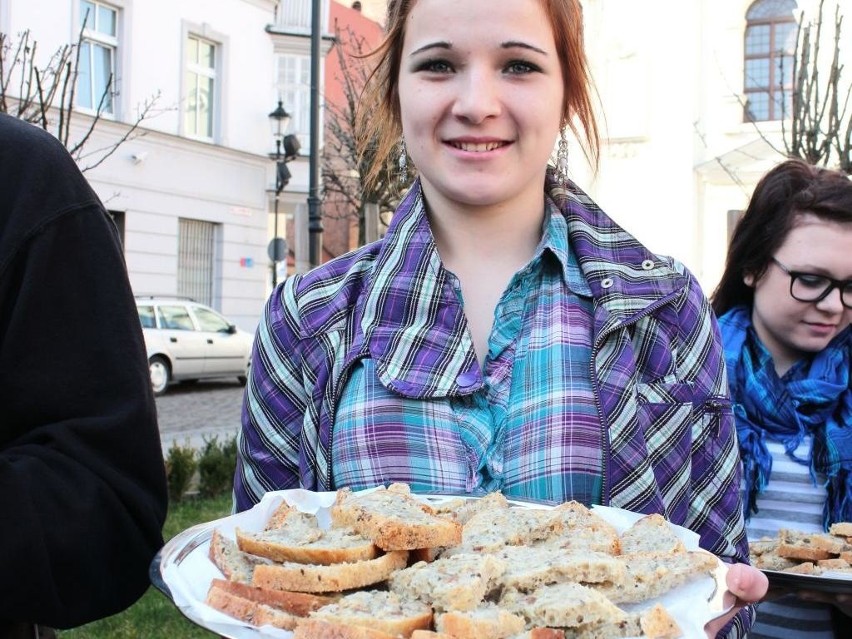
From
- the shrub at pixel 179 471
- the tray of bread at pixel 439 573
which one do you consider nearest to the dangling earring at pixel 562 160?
the tray of bread at pixel 439 573

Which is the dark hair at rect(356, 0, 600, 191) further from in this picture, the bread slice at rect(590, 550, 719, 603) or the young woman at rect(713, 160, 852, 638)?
the young woman at rect(713, 160, 852, 638)

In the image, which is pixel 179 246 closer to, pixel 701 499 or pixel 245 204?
pixel 245 204

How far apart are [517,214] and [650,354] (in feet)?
1.46

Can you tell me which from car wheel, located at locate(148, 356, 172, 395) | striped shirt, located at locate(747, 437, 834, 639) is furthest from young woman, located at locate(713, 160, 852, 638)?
car wheel, located at locate(148, 356, 172, 395)

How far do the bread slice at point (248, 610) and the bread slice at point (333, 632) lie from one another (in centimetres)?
7

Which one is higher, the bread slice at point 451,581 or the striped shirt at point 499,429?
the striped shirt at point 499,429

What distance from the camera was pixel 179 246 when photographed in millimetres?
23203

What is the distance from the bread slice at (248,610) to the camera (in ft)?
4.29

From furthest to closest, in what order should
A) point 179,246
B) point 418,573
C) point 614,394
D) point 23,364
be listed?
point 179,246
point 614,394
point 23,364
point 418,573

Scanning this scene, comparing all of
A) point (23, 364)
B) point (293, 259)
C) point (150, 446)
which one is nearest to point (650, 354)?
point (150, 446)

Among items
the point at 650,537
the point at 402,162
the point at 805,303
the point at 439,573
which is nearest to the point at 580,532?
the point at 650,537

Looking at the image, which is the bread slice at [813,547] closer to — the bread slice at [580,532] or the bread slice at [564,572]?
the bread slice at [580,532]

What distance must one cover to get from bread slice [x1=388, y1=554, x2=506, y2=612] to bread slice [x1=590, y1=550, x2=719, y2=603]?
6.7 inches

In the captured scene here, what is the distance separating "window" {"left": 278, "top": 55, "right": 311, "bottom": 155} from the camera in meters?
26.5
